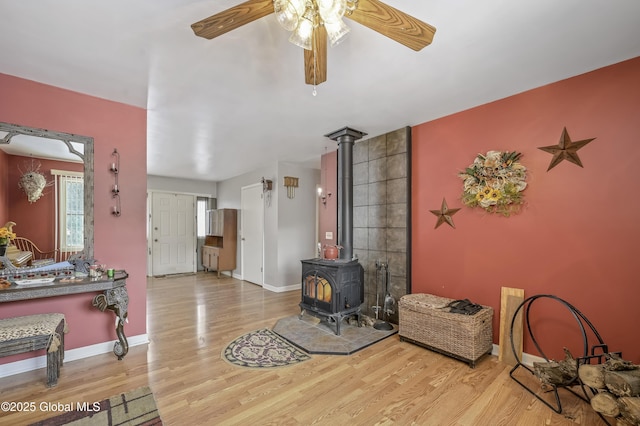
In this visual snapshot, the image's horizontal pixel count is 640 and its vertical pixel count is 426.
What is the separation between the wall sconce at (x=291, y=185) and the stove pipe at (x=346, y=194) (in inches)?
76.8

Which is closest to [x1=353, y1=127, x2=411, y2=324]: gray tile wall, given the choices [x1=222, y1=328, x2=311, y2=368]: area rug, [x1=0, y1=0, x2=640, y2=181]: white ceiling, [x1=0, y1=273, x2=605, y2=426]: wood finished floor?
[x1=0, y1=0, x2=640, y2=181]: white ceiling

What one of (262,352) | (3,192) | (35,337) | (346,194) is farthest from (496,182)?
(3,192)

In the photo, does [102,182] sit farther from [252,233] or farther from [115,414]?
[252,233]

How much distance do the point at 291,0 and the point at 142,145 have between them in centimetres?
250

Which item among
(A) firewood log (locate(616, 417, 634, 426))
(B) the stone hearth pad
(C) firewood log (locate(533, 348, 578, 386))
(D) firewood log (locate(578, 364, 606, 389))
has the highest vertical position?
(D) firewood log (locate(578, 364, 606, 389))

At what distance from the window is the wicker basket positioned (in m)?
3.22

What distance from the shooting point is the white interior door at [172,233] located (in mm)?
6621

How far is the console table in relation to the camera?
2.16 meters

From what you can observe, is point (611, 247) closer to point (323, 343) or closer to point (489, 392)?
point (489, 392)

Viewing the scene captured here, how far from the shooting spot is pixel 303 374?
2365 millimetres

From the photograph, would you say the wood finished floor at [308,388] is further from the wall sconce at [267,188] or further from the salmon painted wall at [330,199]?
the wall sconce at [267,188]

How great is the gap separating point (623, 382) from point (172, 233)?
7.47 meters


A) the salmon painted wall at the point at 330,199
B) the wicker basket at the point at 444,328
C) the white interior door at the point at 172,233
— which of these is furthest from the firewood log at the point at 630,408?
the white interior door at the point at 172,233

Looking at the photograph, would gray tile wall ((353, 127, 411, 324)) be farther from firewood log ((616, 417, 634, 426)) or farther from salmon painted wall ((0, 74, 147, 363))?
salmon painted wall ((0, 74, 147, 363))
